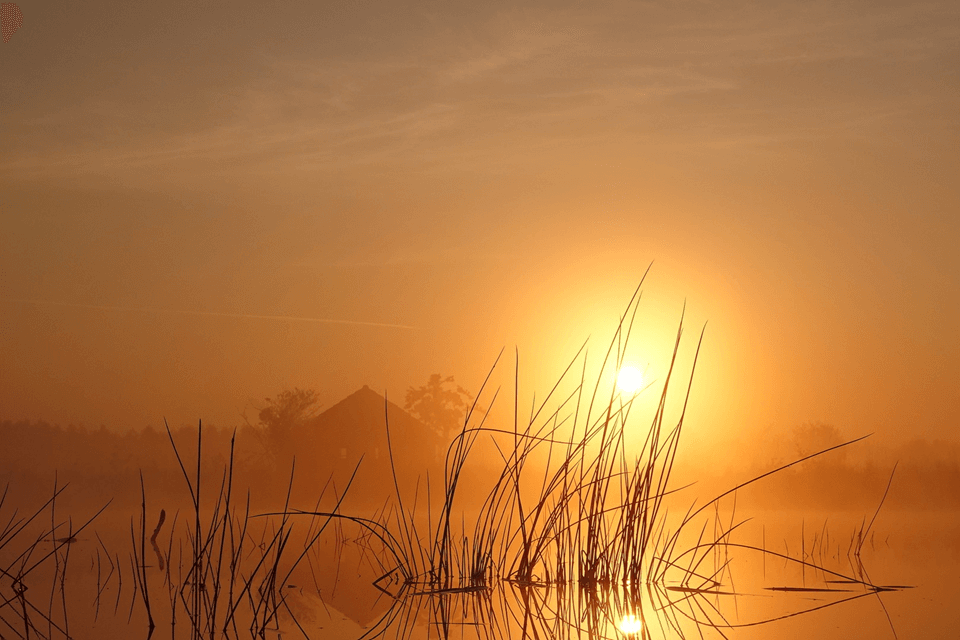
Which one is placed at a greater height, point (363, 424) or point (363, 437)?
point (363, 424)

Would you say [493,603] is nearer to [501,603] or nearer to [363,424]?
[501,603]

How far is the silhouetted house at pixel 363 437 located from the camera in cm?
3872

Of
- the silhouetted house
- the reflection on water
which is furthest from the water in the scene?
the silhouetted house

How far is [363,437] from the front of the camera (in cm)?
3872

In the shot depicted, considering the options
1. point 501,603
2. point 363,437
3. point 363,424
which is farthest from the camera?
point 363,424

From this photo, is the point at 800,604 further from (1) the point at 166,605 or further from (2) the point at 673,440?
(1) the point at 166,605

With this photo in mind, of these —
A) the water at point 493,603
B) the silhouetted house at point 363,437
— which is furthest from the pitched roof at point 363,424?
the water at point 493,603

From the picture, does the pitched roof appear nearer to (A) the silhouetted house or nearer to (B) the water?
(A) the silhouetted house

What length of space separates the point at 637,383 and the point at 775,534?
4.26 meters

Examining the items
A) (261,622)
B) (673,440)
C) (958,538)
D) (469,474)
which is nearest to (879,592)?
(673,440)

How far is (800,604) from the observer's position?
299cm

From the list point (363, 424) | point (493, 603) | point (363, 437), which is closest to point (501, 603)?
point (493, 603)

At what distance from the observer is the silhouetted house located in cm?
3872

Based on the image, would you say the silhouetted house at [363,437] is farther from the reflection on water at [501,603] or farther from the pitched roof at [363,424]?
the reflection on water at [501,603]
